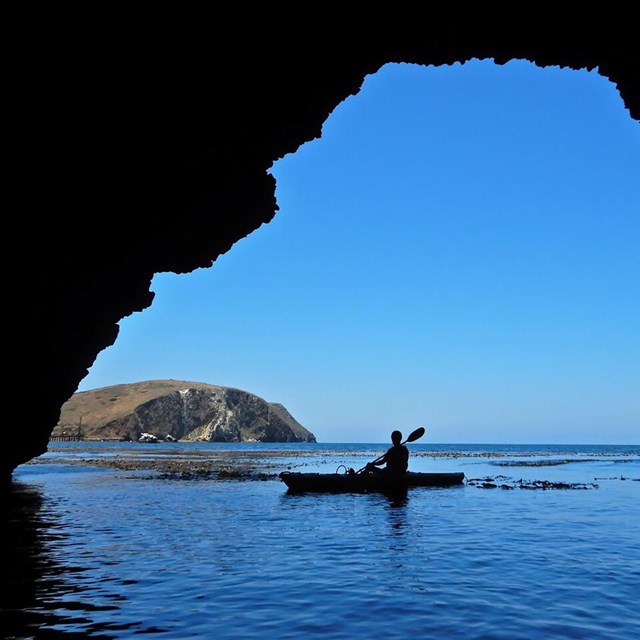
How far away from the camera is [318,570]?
37.9 feet

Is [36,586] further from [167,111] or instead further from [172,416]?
[172,416]

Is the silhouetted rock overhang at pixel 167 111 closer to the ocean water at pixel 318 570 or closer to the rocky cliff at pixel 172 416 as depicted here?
the ocean water at pixel 318 570

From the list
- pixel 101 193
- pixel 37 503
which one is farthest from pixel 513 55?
pixel 37 503

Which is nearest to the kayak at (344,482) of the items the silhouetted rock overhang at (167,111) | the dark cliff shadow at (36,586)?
the dark cliff shadow at (36,586)

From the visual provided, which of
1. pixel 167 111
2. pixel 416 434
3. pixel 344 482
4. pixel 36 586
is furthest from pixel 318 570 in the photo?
pixel 416 434

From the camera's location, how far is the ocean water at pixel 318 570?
8195 millimetres

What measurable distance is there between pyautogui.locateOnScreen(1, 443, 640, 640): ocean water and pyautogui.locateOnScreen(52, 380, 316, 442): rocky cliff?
15874 centimetres

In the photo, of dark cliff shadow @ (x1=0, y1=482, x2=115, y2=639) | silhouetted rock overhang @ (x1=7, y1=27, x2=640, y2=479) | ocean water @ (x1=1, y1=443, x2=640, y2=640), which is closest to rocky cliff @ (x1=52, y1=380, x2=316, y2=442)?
ocean water @ (x1=1, y1=443, x2=640, y2=640)

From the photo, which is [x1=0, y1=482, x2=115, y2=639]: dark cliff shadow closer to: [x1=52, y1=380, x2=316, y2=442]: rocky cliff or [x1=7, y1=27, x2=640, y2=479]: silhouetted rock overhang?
[x1=7, y1=27, x2=640, y2=479]: silhouetted rock overhang

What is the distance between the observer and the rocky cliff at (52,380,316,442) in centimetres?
17200

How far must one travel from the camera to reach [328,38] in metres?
14.8

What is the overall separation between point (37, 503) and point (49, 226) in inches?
552

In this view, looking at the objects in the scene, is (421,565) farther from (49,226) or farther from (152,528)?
(49,226)

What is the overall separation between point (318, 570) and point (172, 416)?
17519cm
